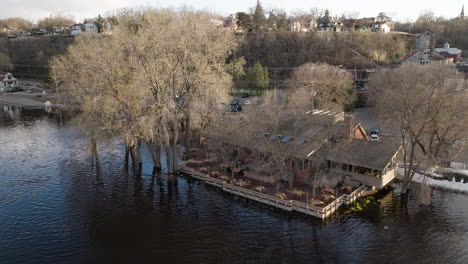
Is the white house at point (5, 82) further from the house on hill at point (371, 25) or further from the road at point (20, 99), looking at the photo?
the house on hill at point (371, 25)

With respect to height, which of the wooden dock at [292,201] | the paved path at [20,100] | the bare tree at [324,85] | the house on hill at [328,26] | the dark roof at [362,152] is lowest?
the wooden dock at [292,201]

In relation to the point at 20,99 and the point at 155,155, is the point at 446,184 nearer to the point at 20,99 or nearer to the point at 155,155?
the point at 155,155

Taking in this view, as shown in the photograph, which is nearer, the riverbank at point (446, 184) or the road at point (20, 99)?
the riverbank at point (446, 184)

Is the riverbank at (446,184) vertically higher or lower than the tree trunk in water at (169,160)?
lower

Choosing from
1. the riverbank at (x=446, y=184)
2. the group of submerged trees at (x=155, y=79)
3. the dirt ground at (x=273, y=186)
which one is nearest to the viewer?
the dirt ground at (x=273, y=186)

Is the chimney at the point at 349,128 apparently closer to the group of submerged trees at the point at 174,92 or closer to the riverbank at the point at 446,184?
the group of submerged trees at the point at 174,92

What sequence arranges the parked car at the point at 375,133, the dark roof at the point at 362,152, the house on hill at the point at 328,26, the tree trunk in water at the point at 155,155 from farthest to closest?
the house on hill at the point at 328,26, the parked car at the point at 375,133, the tree trunk in water at the point at 155,155, the dark roof at the point at 362,152

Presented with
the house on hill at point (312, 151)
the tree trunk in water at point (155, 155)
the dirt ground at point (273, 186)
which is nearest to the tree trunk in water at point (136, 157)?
the tree trunk in water at point (155, 155)
